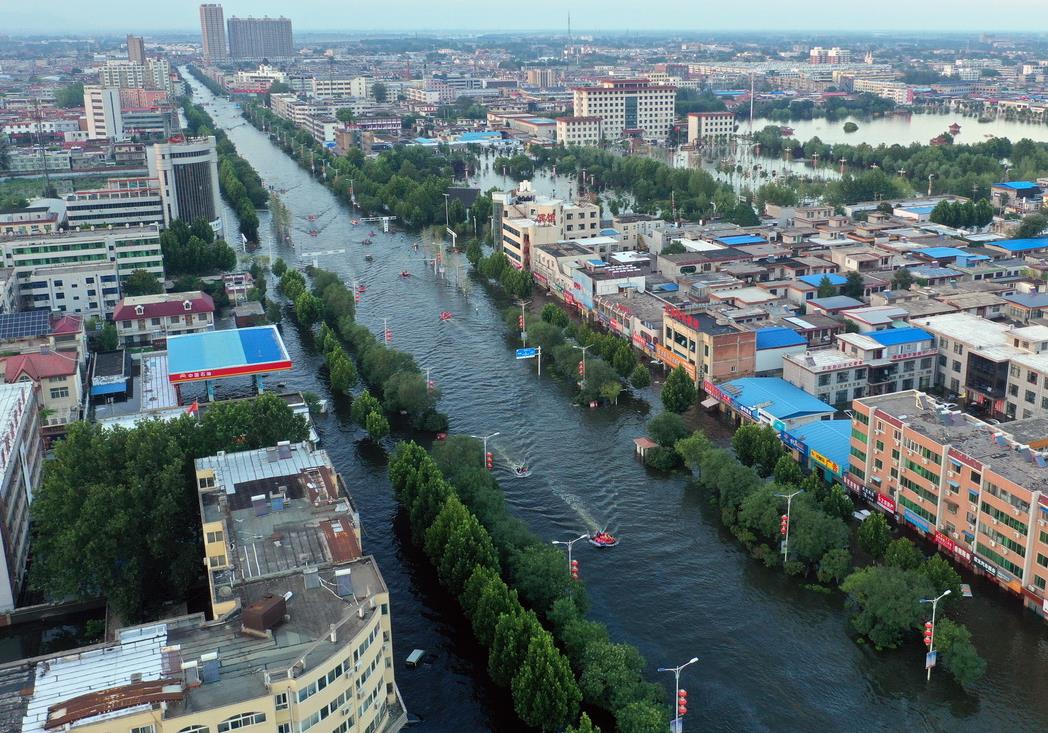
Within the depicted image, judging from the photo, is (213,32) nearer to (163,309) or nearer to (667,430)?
(163,309)

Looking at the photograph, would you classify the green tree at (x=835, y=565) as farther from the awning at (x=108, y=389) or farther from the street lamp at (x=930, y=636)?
the awning at (x=108, y=389)

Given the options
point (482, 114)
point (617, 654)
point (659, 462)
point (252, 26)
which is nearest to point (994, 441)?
point (659, 462)

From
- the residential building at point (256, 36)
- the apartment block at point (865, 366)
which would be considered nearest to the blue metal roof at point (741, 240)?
the apartment block at point (865, 366)

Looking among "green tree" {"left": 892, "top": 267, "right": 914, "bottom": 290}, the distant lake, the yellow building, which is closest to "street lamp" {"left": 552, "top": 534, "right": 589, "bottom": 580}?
the yellow building

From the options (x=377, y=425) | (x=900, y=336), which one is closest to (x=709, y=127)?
(x=900, y=336)

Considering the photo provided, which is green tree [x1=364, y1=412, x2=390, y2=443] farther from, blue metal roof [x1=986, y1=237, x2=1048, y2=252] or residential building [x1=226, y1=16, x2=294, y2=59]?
residential building [x1=226, y1=16, x2=294, y2=59]

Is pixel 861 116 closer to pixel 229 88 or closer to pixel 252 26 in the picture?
pixel 229 88
